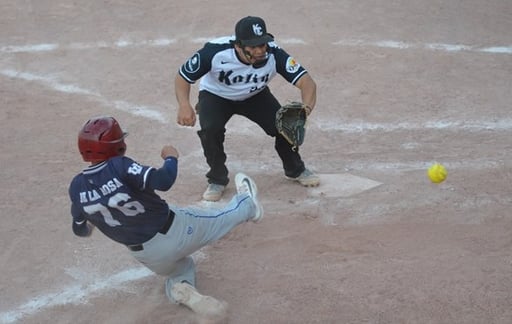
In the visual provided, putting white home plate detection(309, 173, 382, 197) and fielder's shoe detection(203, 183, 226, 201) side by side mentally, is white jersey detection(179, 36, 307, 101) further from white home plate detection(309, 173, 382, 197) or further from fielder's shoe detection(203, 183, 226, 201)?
white home plate detection(309, 173, 382, 197)

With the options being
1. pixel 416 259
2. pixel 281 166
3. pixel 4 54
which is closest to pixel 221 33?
pixel 4 54

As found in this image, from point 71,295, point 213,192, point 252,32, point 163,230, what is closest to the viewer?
point 163,230

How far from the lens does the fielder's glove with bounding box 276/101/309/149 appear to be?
20.6ft

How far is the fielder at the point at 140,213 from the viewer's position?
4586 millimetres

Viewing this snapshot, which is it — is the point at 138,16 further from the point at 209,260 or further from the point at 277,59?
the point at 209,260

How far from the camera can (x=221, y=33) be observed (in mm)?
10352

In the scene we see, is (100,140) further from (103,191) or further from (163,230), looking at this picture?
(163,230)

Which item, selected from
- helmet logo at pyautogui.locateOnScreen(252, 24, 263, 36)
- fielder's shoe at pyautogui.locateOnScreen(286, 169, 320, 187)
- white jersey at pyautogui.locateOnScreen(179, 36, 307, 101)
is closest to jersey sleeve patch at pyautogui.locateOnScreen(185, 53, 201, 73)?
white jersey at pyautogui.locateOnScreen(179, 36, 307, 101)

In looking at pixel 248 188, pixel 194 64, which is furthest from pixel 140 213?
pixel 194 64

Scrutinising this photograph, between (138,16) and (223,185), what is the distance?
5142 mm

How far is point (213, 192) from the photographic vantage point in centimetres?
664

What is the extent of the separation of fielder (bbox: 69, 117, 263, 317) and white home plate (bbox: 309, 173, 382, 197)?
1.58 metres

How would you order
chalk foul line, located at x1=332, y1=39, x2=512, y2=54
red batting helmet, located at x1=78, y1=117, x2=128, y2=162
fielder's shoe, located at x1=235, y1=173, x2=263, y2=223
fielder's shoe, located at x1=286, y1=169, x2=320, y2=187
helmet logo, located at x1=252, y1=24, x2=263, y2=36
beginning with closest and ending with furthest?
red batting helmet, located at x1=78, y1=117, x2=128, y2=162 < fielder's shoe, located at x1=235, y1=173, x2=263, y2=223 < helmet logo, located at x1=252, y1=24, x2=263, y2=36 < fielder's shoe, located at x1=286, y1=169, x2=320, y2=187 < chalk foul line, located at x1=332, y1=39, x2=512, y2=54

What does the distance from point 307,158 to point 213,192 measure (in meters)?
1.15
